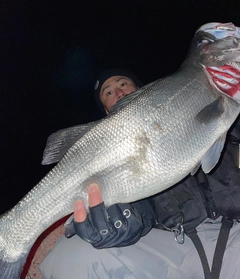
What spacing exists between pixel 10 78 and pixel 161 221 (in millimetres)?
9858

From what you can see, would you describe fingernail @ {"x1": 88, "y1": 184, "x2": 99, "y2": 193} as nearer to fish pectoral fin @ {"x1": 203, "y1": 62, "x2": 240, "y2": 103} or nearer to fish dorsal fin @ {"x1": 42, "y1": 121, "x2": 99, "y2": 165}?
fish dorsal fin @ {"x1": 42, "y1": 121, "x2": 99, "y2": 165}

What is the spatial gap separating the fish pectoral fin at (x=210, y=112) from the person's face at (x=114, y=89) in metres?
1.56

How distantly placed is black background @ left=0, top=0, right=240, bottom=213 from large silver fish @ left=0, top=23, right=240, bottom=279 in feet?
24.2

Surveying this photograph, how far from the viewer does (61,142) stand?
6.66 ft

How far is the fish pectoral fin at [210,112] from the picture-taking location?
1.88 metres

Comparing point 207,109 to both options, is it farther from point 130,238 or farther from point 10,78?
point 10,78

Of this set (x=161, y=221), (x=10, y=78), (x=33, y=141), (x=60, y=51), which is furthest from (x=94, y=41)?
(x=161, y=221)

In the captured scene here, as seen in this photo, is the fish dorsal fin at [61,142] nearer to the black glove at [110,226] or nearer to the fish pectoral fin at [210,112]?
the black glove at [110,226]

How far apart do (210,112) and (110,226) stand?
936mm

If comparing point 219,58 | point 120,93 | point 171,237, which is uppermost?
point 219,58

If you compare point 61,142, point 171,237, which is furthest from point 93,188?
point 171,237

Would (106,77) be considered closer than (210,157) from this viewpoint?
No

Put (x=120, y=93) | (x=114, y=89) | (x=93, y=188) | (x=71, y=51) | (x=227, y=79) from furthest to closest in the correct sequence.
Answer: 1. (x=71, y=51)
2. (x=114, y=89)
3. (x=120, y=93)
4. (x=227, y=79)
5. (x=93, y=188)

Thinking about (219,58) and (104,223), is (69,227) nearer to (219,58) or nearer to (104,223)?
(104,223)
